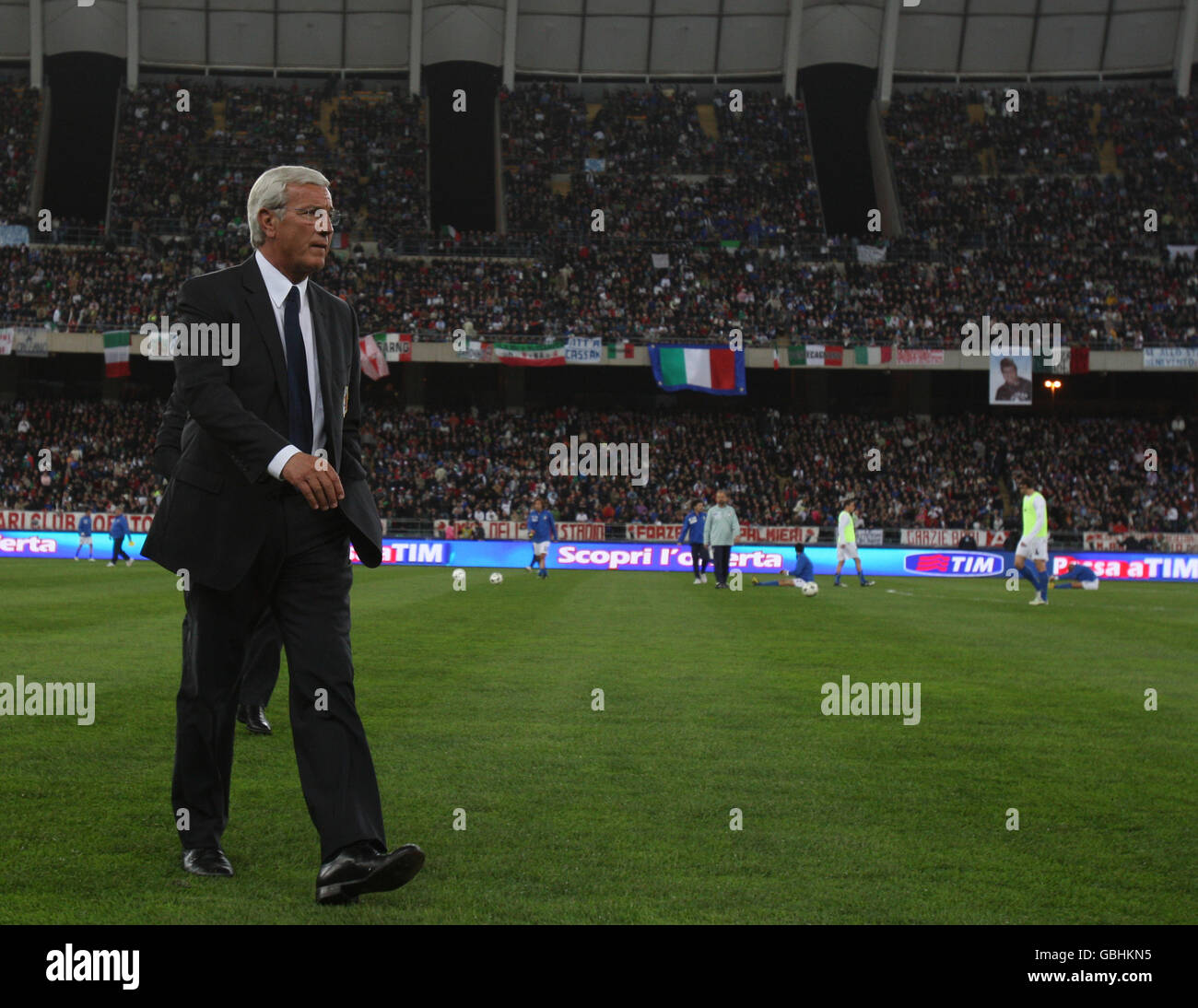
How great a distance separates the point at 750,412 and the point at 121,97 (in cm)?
2989

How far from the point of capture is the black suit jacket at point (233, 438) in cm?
437

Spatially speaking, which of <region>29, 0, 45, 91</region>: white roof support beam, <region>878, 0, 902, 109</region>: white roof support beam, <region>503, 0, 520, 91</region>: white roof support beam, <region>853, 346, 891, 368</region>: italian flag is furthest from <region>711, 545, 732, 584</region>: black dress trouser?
<region>29, 0, 45, 91</region>: white roof support beam

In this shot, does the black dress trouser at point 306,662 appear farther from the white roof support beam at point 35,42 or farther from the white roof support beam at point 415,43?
the white roof support beam at point 35,42

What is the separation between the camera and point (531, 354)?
43875 mm

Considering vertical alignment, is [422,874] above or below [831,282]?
below

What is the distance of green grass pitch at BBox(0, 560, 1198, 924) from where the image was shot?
14.1 feet

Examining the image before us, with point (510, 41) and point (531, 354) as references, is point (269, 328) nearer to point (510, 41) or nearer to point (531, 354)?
point (531, 354)

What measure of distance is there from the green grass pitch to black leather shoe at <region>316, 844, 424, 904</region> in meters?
0.07

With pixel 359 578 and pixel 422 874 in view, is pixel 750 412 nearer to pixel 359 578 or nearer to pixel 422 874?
pixel 359 578

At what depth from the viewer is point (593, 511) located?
41594 millimetres

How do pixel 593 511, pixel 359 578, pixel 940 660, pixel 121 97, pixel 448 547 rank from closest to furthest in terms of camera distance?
pixel 940 660 < pixel 359 578 < pixel 448 547 < pixel 593 511 < pixel 121 97

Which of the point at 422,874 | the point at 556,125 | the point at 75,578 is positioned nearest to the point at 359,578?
the point at 75,578

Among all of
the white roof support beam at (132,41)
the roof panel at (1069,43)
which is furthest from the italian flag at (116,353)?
the roof panel at (1069,43)

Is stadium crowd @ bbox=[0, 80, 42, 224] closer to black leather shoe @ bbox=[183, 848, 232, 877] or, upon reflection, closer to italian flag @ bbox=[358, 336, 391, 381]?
italian flag @ bbox=[358, 336, 391, 381]
